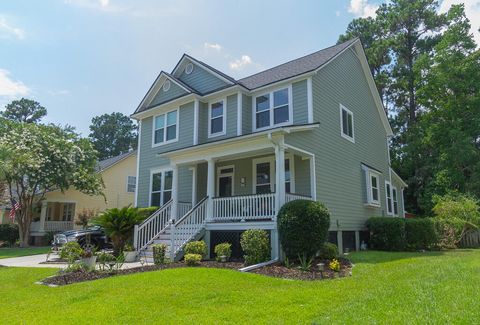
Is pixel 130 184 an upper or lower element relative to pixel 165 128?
lower

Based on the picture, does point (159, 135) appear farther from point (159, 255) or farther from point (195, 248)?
point (195, 248)

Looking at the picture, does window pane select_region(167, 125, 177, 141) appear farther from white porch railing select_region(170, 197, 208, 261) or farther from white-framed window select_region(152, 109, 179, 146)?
white porch railing select_region(170, 197, 208, 261)

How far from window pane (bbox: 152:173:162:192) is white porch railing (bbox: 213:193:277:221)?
Result: 18.1 ft

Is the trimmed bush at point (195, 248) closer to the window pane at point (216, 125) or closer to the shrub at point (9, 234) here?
the window pane at point (216, 125)

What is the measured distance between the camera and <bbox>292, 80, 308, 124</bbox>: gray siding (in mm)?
13414

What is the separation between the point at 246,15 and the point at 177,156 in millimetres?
6126

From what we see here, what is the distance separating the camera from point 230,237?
39.9 ft

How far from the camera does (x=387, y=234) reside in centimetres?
1503

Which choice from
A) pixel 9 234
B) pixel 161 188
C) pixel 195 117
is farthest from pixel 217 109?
pixel 9 234

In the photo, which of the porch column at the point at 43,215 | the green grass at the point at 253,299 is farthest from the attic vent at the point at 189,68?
the porch column at the point at 43,215

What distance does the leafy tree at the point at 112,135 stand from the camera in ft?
195

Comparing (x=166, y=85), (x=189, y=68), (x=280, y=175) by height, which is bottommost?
(x=280, y=175)

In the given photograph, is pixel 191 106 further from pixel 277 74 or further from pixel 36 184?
pixel 36 184

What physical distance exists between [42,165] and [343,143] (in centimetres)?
1765
